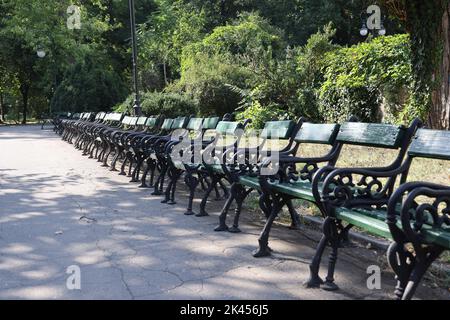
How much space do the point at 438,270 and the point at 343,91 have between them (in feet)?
31.9

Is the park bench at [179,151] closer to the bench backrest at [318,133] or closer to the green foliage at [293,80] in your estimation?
the bench backrest at [318,133]

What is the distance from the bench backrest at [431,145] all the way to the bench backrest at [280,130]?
167cm

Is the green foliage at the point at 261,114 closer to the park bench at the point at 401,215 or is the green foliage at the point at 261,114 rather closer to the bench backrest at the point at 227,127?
the bench backrest at the point at 227,127

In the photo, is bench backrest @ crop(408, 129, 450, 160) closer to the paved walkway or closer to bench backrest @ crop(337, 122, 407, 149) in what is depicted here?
bench backrest @ crop(337, 122, 407, 149)

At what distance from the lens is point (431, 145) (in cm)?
311

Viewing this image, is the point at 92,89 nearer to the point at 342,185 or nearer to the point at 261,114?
the point at 261,114

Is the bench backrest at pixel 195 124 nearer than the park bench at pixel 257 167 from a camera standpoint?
No

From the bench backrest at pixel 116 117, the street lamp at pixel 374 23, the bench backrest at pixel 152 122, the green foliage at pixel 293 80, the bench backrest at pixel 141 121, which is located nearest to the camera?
the bench backrest at pixel 152 122

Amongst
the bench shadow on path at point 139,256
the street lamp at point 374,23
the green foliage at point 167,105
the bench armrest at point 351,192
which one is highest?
the street lamp at point 374,23

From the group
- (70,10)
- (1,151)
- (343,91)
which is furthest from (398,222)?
(70,10)

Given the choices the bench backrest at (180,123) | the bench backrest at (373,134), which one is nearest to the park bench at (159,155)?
the bench backrest at (180,123)

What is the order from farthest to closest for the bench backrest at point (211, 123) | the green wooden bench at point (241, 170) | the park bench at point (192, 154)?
the bench backrest at point (211, 123)
the park bench at point (192, 154)
the green wooden bench at point (241, 170)

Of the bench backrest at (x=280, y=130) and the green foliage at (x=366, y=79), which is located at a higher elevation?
the green foliage at (x=366, y=79)

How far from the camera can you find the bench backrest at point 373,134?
3447 mm
